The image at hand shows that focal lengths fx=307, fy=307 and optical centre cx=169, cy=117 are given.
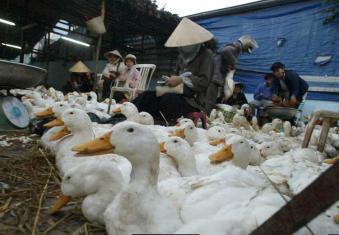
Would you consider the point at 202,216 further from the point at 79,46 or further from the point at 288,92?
the point at 79,46

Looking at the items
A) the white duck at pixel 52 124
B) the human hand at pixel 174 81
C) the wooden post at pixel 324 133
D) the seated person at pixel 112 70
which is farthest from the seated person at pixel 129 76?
the wooden post at pixel 324 133

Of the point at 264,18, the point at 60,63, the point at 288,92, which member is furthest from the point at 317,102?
the point at 60,63

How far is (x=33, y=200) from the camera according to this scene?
72.2 inches

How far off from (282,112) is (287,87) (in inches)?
30.8

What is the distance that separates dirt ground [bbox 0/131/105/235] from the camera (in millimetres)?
1553

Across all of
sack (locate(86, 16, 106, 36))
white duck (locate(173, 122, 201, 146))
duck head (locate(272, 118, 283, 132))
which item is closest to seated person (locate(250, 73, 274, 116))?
duck head (locate(272, 118, 283, 132))

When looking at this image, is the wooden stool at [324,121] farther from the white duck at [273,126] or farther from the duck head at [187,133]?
the white duck at [273,126]

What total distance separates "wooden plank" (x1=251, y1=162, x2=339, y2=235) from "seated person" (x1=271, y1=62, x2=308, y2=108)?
598 cm

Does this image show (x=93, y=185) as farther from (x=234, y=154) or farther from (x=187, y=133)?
(x=187, y=133)

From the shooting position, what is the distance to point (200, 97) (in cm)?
474

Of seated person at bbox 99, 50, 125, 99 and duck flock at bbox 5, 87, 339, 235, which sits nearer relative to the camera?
duck flock at bbox 5, 87, 339, 235

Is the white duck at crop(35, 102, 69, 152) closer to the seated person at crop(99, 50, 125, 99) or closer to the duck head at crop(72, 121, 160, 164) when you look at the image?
the duck head at crop(72, 121, 160, 164)

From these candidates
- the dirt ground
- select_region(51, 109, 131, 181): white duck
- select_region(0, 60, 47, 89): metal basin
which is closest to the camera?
the dirt ground

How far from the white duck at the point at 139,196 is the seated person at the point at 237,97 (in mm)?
7392
